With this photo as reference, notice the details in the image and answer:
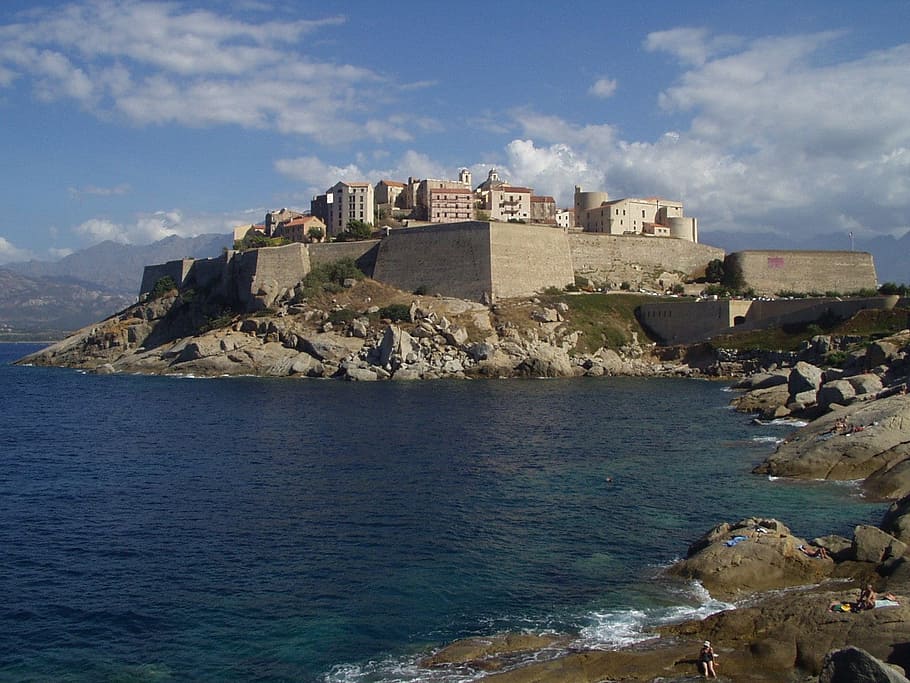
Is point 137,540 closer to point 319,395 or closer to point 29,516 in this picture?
point 29,516

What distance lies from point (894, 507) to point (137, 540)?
1730 centimetres

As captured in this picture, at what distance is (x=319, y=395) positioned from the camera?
156 ft

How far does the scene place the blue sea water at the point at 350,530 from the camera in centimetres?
1406

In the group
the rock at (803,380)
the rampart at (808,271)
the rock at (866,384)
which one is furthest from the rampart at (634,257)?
the rock at (866,384)

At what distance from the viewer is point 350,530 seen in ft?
66.2

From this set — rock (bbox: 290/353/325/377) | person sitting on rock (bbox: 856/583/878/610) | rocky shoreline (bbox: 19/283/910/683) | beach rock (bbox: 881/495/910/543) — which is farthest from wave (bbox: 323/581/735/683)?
rock (bbox: 290/353/325/377)

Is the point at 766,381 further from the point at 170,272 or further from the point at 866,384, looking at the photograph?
the point at 170,272

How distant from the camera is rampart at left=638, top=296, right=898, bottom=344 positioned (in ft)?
185

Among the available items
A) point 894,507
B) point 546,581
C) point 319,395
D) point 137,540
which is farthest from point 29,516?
point 319,395

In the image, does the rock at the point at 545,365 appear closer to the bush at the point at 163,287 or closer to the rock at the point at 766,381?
the rock at the point at 766,381

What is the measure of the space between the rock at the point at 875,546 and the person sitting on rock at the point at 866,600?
2.40 meters

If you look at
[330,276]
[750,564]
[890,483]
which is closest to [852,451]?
[890,483]

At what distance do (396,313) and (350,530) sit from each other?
135 feet

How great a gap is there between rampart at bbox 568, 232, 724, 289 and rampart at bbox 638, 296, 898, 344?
8.44m
